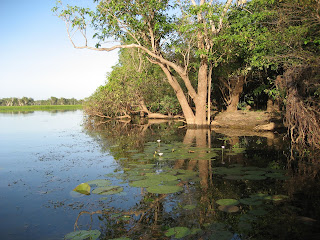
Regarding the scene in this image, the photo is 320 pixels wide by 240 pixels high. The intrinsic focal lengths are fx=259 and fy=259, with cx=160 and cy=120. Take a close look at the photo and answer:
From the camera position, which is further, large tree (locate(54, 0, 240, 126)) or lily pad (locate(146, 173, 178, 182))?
large tree (locate(54, 0, 240, 126))

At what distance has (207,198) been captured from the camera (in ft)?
16.5

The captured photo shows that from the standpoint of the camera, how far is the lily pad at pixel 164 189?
539 centimetres

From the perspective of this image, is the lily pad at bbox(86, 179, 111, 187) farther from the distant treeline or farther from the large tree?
the distant treeline

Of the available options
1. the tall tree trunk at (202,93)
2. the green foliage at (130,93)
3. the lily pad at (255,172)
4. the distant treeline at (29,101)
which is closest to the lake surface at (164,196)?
the lily pad at (255,172)

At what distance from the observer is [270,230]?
12.3ft

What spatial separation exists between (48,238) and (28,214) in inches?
44.8

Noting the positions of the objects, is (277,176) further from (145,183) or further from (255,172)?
(145,183)

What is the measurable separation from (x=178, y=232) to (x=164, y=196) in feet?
5.08

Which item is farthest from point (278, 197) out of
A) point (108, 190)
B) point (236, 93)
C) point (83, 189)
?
point (236, 93)

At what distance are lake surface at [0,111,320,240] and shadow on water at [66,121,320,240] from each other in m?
0.02

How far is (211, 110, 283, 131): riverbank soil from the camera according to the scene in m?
16.1

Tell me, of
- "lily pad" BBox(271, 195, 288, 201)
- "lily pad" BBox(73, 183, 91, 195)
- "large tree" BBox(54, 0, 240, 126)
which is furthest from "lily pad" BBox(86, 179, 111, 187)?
"large tree" BBox(54, 0, 240, 126)

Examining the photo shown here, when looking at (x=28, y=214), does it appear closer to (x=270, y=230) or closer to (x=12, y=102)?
(x=270, y=230)

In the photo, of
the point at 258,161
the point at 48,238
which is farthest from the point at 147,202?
the point at 258,161
